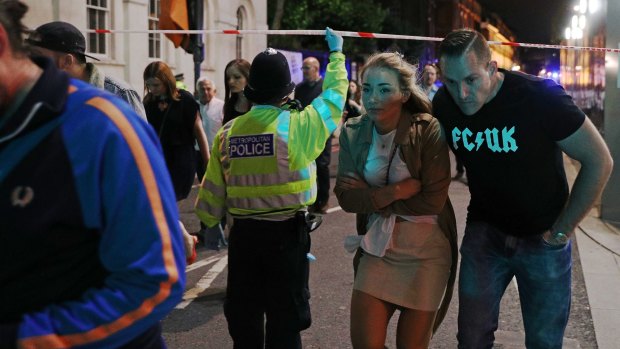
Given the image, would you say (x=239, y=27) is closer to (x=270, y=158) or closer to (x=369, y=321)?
(x=270, y=158)

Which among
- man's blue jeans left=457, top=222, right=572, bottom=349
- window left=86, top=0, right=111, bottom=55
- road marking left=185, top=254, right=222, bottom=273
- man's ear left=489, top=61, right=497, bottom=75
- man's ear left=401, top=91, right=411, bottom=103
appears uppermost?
window left=86, top=0, right=111, bottom=55

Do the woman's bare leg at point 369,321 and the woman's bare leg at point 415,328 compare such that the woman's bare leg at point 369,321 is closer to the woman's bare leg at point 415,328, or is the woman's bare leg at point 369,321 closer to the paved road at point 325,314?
the woman's bare leg at point 415,328

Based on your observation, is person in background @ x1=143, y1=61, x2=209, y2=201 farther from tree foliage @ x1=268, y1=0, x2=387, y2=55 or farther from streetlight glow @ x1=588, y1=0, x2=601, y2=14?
tree foliage @ x1=268, y1=0, x2=387, y2=55

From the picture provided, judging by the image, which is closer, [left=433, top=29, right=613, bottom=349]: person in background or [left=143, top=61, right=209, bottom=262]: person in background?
[left=433, top=29, right=613, bottom=349]: person in background

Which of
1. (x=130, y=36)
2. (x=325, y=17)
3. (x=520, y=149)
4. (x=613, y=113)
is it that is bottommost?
(x=613, y=113)

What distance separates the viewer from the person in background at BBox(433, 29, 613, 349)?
126 inches

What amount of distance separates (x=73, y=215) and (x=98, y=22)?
662 inches

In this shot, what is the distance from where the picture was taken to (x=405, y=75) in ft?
11.7

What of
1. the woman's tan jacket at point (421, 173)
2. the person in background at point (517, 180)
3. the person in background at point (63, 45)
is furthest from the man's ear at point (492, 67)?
the person in background at point (63, 45)

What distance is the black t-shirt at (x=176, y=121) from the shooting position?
647 centimetres

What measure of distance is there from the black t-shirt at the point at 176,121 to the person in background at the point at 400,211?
3150 millimetres

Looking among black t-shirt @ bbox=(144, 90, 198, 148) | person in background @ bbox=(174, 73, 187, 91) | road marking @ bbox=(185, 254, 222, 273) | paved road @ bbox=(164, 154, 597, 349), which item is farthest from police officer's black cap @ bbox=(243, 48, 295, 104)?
road marking @ bbox=(185, 254, 222, 273)

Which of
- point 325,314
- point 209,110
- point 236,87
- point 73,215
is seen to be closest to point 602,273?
point 325,314

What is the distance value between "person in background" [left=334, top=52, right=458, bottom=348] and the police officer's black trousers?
0.40m
